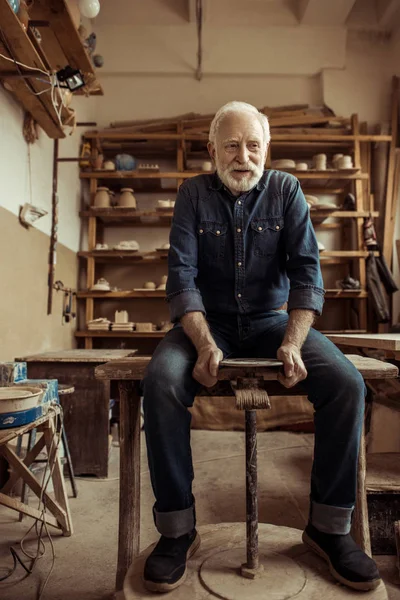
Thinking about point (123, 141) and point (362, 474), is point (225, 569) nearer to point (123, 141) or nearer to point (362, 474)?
point (362, 474)

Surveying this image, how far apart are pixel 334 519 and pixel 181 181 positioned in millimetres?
4142

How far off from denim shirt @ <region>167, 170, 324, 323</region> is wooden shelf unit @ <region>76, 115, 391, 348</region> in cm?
290

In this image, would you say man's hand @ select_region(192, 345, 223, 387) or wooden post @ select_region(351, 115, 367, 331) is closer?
man's hand @ select_region(192, 345, 223, 387)

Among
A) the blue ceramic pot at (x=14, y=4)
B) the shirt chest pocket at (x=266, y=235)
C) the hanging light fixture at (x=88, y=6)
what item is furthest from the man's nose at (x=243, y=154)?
the hanging light fixture at (x=88, y=6)

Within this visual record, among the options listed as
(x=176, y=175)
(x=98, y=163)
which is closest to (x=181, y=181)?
(x=176, y=175)

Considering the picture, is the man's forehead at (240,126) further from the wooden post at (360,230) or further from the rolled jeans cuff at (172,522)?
the wooden post at (360,230)

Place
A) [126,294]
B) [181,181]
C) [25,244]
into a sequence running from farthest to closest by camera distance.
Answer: [181,181] < [126,294] < [25,244]

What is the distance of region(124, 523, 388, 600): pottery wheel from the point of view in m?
1.23

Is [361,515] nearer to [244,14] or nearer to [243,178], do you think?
[243,178]

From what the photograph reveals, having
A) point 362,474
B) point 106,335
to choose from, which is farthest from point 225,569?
point 106,335

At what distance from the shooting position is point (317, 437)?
4.49 ft

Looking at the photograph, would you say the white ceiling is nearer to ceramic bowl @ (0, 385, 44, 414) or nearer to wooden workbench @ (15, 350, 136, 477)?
wooden workbench @ (15, 350, 136, 477)

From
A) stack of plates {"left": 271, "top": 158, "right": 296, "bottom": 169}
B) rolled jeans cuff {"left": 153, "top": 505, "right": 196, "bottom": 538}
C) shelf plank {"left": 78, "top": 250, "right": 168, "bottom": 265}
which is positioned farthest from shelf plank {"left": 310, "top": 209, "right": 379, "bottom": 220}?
rolled jeans cuff {"left": 153, "top": 505, "right": 196, "bottom": 538}

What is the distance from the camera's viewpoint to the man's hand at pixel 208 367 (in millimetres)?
1336
